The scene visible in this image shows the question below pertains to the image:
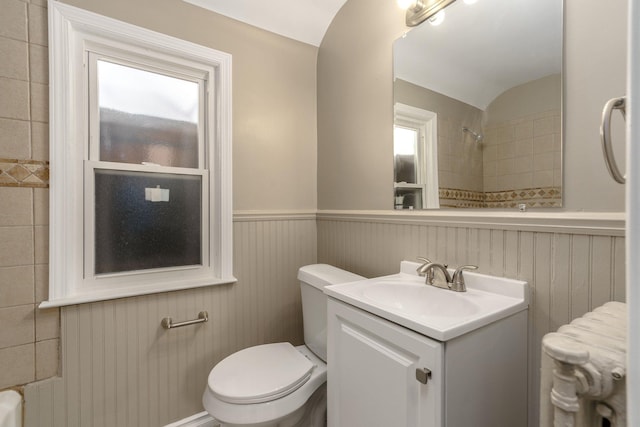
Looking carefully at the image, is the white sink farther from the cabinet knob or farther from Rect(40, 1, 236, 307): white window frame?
Rect(40, 1, 236, 307): white window frame

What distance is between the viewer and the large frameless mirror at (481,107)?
3.09 feet

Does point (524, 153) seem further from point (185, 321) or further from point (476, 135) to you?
point (185, 321)

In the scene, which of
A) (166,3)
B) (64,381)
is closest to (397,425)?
(64,381)

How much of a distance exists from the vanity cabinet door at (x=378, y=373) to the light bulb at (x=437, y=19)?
4.10 ft

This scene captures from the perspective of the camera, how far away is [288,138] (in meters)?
1.86

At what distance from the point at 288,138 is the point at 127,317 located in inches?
51.2

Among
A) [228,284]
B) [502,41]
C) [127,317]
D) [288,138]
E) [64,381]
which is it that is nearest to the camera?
[502,41]

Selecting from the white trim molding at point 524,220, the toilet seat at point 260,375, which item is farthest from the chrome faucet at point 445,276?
the toilet seat at point 260,375

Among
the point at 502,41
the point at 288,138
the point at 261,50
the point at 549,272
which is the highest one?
the point at 261,50

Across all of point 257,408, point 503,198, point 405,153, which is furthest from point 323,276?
point 503,198

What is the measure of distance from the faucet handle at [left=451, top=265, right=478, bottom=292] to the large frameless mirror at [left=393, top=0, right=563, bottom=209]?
9.6 inches

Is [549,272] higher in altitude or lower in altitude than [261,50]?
lower

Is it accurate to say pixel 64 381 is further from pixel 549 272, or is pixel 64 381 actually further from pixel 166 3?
pixel 549 272

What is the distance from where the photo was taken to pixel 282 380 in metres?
1.22
